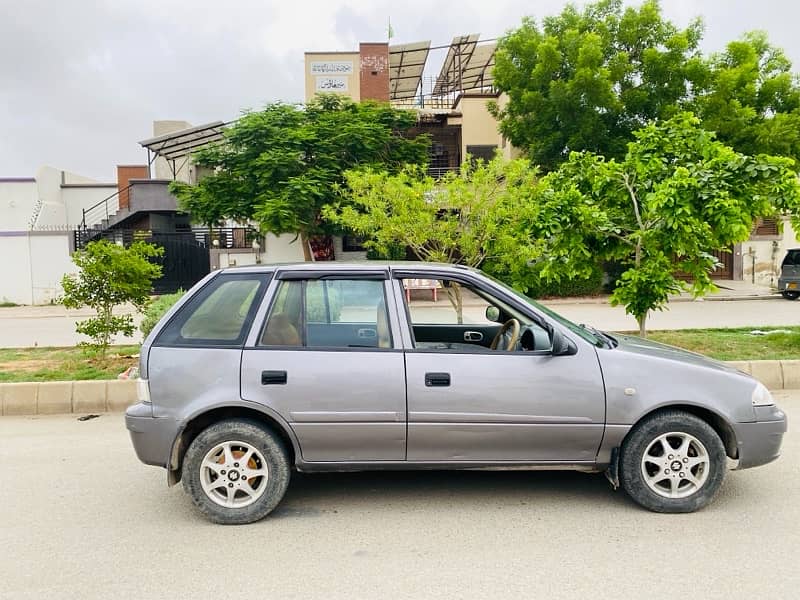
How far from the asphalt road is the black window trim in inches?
47.5

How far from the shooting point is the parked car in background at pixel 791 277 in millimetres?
19969

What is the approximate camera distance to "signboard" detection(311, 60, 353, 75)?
2855 centimetres

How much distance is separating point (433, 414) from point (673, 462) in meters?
1.62

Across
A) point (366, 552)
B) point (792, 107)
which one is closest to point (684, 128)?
point (366, 552)

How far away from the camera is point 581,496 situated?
4.45m

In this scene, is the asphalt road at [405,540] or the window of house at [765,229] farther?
the window of house at [765,229]

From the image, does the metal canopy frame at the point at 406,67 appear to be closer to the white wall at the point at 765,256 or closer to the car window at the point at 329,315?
the white wall at the point at 765,256

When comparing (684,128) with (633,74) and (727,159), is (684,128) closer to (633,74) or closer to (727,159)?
(727,159)

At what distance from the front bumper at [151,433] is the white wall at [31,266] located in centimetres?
2281

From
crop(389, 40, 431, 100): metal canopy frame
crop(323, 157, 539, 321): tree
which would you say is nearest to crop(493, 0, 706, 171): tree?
crop(389, 40, 431, 100): metal canopy frame

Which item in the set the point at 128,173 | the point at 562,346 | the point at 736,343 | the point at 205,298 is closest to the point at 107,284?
the point at 205,298

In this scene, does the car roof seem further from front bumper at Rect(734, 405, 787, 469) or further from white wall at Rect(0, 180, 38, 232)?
white wall at Rect(0, 180, 38, 232)

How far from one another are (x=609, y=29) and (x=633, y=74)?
1838 mm

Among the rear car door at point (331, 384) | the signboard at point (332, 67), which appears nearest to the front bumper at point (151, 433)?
the rear car door at point (331, 384)
